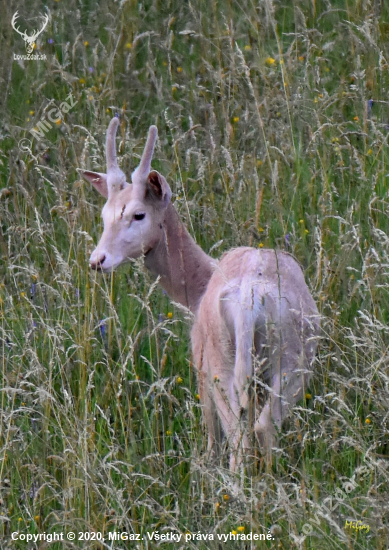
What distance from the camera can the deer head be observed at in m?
3.99

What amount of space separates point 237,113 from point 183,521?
10.5 ft

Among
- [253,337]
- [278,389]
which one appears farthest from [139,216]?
[278,389]

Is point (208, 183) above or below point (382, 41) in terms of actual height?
below

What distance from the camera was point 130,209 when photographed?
412 cm

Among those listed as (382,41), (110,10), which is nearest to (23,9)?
(110,10)

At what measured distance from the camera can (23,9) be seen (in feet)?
23.1

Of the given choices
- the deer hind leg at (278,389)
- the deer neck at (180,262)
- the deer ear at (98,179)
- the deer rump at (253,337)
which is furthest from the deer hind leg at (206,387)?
the deer ear at (98,179)

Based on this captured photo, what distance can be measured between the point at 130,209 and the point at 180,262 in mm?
405

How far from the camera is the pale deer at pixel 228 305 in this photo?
129 inches

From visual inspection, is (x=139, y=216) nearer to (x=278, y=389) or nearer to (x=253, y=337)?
(x=253, y=337)

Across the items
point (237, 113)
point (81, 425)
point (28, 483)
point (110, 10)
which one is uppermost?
point (110, 10)

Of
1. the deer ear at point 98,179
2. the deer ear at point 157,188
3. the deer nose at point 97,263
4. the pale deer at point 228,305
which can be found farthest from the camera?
the deer ear at point 98,179

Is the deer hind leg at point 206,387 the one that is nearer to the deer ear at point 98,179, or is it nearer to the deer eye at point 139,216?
the deer eye at point 139,216

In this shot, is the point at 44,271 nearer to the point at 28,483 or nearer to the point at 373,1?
the point at 28,483
